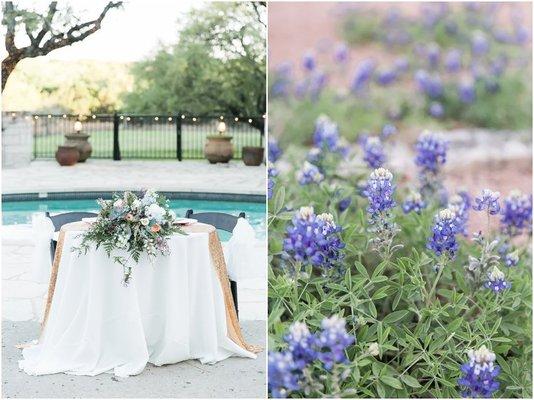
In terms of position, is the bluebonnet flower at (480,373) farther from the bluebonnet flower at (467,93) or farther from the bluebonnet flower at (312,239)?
the bluebonnet flower at (467,93)

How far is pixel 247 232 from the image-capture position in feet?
12.1

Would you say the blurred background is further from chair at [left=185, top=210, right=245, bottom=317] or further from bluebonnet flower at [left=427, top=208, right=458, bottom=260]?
bluebonnet flower at [left=427, top=208, right=458, bottom=260]

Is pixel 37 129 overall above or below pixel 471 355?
above

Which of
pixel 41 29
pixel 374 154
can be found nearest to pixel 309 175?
pixel 374 154

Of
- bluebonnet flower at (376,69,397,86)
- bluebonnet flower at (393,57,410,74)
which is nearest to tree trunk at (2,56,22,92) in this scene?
bluebonnet flower at (376,69,397,86)

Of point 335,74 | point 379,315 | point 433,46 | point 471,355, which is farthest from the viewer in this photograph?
point 433,46

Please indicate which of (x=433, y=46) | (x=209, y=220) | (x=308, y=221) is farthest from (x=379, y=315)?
(x=433, y=46)

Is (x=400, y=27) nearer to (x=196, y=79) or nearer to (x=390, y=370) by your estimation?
(x=196, y=79)

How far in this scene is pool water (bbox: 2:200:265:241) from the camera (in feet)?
11.6

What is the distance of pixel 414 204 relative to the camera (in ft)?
11.2

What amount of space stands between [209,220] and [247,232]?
18cm

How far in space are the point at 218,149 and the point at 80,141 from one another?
0.58 m

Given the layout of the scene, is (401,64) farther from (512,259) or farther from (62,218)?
(62,218)

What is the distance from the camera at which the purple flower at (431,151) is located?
3494 mm
